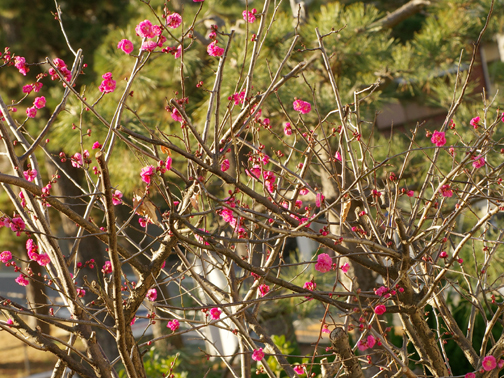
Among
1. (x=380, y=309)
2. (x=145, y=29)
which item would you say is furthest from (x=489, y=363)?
(x=145, y=29)

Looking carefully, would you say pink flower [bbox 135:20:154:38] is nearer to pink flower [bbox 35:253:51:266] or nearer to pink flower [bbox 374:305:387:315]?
pink flower [bbox 35:253:51:266]

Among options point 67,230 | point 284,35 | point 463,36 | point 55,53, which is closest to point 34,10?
point 55,53

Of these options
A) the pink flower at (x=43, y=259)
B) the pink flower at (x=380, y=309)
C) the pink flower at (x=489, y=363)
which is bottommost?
the pink flower at (x=489, y=363)

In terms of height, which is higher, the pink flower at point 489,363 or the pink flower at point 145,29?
the pink flower at point 145,29

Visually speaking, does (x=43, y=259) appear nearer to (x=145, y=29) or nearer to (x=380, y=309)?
(x=145, y=29)

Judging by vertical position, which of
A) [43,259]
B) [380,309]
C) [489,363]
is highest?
[43,259]

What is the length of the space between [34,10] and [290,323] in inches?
158

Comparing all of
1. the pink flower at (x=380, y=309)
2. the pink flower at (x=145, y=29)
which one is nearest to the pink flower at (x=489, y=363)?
the pink flower at (x=380, y=309)

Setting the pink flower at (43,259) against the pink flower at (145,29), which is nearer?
the pink flower at (145,29)

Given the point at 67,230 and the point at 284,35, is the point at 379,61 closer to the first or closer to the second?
the point at 284,35

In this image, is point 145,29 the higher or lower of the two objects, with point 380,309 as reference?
higher

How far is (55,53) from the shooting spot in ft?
17.6

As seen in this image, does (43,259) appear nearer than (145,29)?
No

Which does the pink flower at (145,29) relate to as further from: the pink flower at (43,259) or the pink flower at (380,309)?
the pink flower at (380,309)
